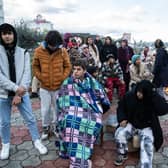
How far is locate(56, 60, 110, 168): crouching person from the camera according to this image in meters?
2.97

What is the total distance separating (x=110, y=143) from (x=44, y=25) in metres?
18.2

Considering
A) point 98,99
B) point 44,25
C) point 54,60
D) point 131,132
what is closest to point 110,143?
point 131,132

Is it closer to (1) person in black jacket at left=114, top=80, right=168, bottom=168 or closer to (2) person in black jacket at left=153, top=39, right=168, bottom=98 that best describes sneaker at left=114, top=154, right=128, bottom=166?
(1) person in black jacket at left=114, top=80, right=168, bottom=168

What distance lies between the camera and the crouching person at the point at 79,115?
9.75ft

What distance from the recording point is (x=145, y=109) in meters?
3.11

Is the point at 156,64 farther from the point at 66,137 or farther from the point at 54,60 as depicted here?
the point at 66,137

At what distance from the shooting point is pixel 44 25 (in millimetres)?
20797

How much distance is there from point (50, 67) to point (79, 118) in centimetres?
87

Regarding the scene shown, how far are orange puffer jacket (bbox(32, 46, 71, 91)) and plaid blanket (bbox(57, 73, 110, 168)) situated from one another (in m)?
0.38

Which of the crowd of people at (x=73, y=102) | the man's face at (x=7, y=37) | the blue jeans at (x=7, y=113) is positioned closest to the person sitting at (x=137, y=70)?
the crowd of people at (x=73, y=102)

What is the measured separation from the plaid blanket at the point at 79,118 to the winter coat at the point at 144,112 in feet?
0.88

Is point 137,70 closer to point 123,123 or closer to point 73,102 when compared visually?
point 123,123

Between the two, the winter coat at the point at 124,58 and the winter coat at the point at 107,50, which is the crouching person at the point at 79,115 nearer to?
the winter coat at the point at 107,50

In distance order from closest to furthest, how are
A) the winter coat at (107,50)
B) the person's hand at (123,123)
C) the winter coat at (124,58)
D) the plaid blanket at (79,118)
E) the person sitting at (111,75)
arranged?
the plaid blanket at (79,118) → the person's hand at (123,123) → the person sitting at (111,75) → the winter coat at (107,50) → the winter coat at (124,58)
